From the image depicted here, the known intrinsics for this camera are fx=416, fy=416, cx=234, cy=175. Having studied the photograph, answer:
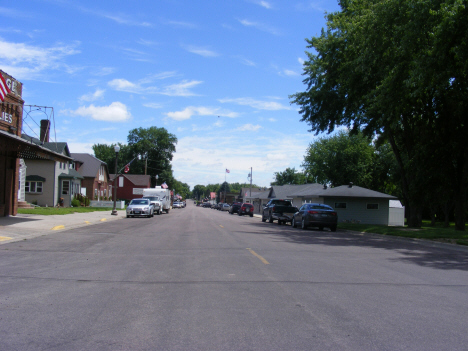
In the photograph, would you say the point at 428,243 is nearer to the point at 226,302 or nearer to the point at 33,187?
the point at 226,302

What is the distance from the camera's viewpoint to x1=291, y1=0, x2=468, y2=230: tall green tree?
17031 mm

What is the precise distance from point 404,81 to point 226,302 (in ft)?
48.2

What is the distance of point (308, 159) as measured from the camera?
62.2 meters

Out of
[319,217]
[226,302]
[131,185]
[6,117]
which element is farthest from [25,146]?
[131,185]

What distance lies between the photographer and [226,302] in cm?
629

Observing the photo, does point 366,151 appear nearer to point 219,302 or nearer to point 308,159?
point 308,159

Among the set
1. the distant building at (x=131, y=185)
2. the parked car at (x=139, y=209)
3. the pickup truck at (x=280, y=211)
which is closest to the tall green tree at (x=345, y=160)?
the pickup truck at (x=280, y=211)

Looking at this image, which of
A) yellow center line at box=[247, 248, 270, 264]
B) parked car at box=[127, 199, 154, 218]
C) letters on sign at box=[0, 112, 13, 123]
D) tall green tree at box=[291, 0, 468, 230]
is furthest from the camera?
parked car at box=[127, 199, 154, 218]

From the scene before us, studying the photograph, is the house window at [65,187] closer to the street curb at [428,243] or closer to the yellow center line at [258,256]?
the street curb at [428,243]

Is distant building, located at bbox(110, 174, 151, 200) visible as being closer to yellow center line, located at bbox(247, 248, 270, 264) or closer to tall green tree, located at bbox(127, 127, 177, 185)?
tall green tree, located at bbox(127, 127, 177, 185)

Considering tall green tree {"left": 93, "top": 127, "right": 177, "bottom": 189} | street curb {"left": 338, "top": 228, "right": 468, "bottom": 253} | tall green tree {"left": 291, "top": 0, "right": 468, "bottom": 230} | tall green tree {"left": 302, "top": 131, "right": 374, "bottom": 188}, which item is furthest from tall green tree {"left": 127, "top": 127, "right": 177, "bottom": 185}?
street curb {"left": 338, "top": 228, "right": 468, "bottom": 253}

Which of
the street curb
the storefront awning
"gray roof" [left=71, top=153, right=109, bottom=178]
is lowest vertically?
the street curb

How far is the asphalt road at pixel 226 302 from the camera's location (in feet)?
15.5

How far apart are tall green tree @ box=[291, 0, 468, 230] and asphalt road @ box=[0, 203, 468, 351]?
9.71 metres
